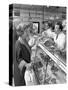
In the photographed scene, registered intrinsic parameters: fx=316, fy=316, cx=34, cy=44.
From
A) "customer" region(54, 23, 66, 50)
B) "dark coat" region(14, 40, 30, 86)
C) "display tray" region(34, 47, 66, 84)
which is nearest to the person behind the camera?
"dark coat" region(14, 40, 30, 86)

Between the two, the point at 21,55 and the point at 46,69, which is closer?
the point at 21,55

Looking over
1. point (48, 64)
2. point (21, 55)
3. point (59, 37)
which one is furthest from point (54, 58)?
point (21, 55)

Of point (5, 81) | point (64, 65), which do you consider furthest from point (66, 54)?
point (5, 81)

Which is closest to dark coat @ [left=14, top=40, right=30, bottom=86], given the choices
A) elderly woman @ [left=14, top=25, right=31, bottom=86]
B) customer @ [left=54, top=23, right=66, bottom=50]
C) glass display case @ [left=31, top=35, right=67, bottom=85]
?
elderly woman @ [left=14, top=25, right=31, bottom=86]

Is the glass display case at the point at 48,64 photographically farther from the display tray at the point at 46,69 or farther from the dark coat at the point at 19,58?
the dark coat at the point at 19,58

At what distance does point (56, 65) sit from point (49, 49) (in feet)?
1.17

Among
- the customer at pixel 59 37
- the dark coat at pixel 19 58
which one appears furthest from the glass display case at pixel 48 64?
the dark coat at pixel 19 58

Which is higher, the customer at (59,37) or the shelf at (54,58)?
the customer at (59,37)

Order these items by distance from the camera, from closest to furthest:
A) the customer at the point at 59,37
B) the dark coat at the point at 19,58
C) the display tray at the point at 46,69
Answer: the dark coat at the point at 19,58 → the display tray at the point at 46,69 → the customer at the point at 59,37

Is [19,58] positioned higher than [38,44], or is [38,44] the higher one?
[38,44]

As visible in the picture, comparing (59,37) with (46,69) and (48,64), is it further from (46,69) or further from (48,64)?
(46,69)

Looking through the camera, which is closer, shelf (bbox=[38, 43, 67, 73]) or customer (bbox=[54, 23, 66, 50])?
shelf (bbox=[38, 43, 67, 73])

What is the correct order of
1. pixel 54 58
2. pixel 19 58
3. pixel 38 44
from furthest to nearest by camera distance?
1. pixel 54 58
2. pixel 38 44
3. pixel 19 58

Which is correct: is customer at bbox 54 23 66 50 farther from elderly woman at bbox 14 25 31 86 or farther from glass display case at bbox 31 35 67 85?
elderly woman at bbox 14 25 31 86
